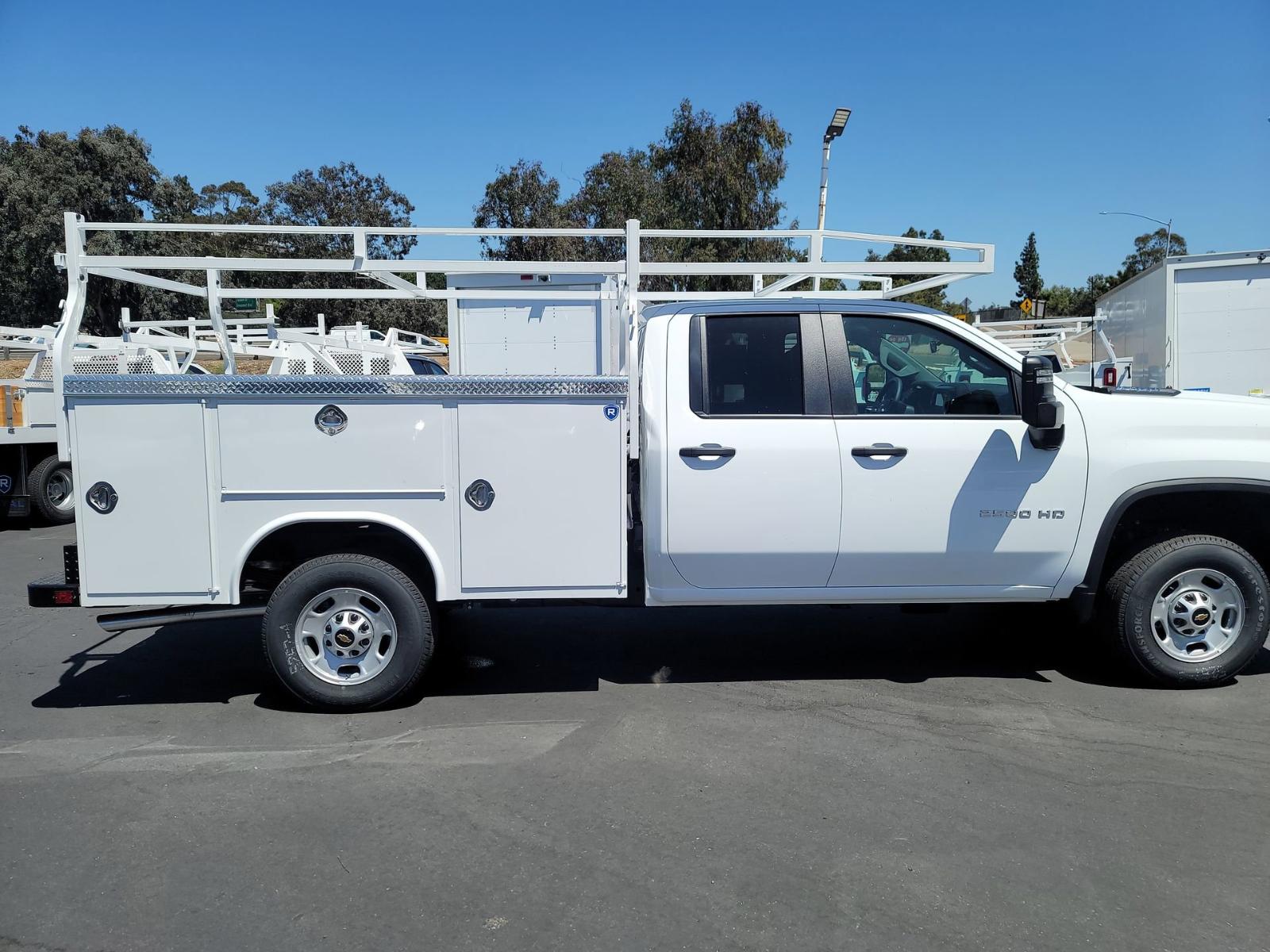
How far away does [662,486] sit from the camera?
4.82 m

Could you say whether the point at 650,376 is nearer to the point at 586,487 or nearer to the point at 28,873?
the point at 586,487

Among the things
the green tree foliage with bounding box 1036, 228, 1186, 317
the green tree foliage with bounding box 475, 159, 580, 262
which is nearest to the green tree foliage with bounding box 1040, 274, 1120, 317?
the green tree foliage with bounding box 1036, 228, 1186, 317

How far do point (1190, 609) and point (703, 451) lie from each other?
276 centimetres

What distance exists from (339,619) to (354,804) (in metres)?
1.15

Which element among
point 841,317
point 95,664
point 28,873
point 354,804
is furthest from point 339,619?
point 841,317

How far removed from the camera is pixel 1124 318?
45.7ft

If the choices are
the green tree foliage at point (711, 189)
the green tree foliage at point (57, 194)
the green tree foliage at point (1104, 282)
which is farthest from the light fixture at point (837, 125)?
the green tree foliage at point (1104, 282)

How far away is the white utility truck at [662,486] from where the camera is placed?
468cm

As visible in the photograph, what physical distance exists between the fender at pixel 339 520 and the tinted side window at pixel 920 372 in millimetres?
2316

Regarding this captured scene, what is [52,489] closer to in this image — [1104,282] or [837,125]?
[837,125]

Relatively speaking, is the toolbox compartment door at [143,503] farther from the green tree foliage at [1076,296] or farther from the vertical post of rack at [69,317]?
the green tree foliage at [1076,296]

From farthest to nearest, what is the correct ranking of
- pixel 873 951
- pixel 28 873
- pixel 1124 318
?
pixel 1124 318
pixel 28 873
pixel 873 951

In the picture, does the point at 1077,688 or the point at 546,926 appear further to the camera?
the point at 1077,688

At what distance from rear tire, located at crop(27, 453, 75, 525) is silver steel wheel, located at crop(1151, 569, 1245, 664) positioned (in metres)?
11.2
